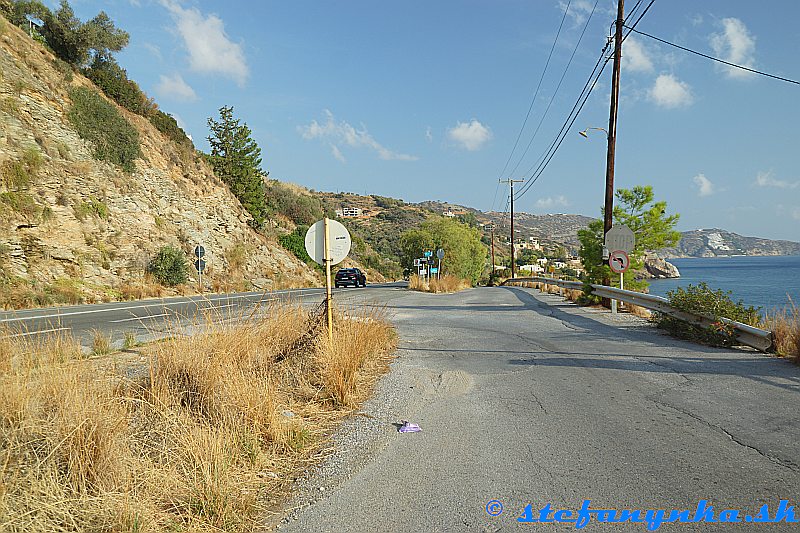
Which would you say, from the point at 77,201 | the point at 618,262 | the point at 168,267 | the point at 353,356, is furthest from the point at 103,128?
the point at 353,356

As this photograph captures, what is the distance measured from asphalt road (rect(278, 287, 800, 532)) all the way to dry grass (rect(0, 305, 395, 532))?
0.43 m

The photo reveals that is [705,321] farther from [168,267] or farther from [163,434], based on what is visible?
[168,267]

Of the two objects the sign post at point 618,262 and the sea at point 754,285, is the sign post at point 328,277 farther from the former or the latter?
the sign post at point 618,262

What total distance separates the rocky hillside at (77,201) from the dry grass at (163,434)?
18.9 m

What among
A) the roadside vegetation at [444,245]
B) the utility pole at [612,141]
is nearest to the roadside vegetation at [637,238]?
the utility pole at [612,141]

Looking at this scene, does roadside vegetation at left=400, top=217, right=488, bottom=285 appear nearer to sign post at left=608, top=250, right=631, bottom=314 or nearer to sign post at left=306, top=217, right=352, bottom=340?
sign post at left=608, top=250, right=631, bottom=314

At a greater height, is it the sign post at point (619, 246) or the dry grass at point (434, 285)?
the sign post at point (619, 246)

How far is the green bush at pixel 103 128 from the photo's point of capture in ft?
94.6

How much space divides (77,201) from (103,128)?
5.90 m

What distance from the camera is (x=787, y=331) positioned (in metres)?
8.65

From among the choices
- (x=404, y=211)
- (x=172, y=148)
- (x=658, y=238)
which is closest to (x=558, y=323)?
(x=658, y=238)

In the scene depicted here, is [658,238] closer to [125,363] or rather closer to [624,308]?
[624,308]

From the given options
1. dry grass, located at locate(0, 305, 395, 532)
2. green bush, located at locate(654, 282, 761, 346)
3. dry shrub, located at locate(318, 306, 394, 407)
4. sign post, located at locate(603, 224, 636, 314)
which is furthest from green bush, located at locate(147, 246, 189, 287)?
green bush, located at locate(654, 282, 761, 346)

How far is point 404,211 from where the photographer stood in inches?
4879
